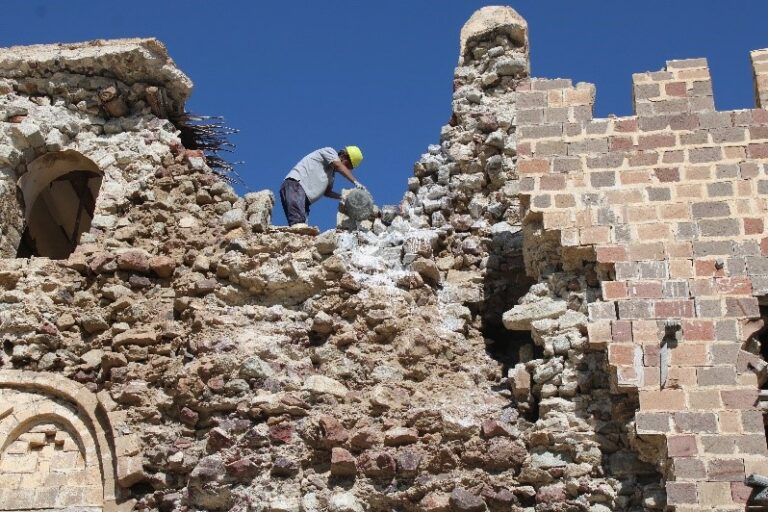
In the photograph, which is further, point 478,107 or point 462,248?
point 478,107

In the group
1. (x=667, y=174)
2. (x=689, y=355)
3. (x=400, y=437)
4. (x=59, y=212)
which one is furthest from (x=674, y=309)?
Result: (x=59, y=212)

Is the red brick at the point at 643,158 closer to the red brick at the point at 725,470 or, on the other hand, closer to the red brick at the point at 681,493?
the red brick at the point at 725,470

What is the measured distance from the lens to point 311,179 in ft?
30.3

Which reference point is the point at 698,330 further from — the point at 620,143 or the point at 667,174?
the point at 620,143

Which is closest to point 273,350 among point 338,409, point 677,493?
point 338,409

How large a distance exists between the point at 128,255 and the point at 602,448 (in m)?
3.45

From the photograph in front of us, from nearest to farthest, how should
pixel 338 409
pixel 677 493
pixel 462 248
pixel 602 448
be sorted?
pixel 677 493 → pixel 602 448 → pixel 338 409 → pixel 462 248

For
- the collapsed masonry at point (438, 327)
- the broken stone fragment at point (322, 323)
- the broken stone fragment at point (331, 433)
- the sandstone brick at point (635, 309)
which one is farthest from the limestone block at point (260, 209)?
the sandstone brick at point (635, 309)

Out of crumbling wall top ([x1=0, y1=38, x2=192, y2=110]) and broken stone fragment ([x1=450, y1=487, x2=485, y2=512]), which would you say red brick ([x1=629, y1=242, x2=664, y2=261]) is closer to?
broken stone fragment ([x1=450, y1=487, x2=485, y2=512])

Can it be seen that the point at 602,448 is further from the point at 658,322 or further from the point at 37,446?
the point at 37,446

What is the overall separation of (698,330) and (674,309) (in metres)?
0.18

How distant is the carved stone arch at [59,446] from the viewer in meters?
7.31

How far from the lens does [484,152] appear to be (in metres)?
8.56


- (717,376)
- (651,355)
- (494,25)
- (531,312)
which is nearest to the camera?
(717,376)
